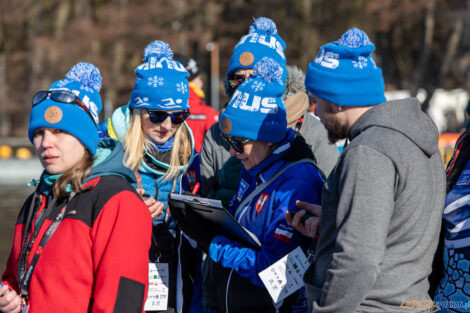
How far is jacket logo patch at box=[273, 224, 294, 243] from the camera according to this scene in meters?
2.83

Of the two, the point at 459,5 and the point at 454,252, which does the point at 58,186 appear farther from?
the point at 459,5

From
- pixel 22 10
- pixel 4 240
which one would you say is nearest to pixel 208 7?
pixel 22 10

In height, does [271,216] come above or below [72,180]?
below

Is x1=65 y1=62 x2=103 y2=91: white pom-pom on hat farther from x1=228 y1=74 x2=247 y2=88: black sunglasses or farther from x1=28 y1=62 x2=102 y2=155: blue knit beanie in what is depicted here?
x1=228 y1=74 x2=247 y2=88: black sunglasses

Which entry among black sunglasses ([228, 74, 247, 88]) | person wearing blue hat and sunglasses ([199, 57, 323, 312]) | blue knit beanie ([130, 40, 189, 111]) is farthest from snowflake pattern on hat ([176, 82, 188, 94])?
person wearing blue hat and sunglasses ([199, 57, 323, 312])

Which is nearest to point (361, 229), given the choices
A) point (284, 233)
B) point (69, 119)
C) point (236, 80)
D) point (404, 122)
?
point (404, 122)

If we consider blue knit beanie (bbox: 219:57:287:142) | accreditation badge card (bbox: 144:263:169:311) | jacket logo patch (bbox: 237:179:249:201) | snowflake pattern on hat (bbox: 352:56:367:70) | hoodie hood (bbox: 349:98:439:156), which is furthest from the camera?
accreditation badge card (bbox: 144:263:169:311)

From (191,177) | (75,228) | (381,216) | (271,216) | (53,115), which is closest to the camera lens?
(381,216)

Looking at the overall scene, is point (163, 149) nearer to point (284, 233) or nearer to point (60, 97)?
point (60, 97)

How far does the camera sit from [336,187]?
2.44m

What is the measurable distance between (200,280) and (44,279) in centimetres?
136

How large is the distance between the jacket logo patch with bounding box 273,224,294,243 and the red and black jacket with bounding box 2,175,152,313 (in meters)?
0.62

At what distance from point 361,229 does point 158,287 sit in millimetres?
1633

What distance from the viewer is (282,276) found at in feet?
9.14
